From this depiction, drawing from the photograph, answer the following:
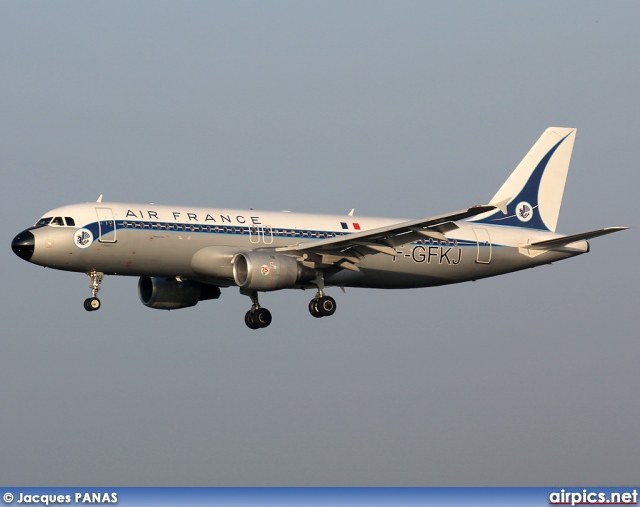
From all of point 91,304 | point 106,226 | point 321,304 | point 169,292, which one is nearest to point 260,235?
point 321,304

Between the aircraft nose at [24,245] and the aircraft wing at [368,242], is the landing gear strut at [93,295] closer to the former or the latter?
the aircraft nose at [24,245]

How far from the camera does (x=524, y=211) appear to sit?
7781 cm

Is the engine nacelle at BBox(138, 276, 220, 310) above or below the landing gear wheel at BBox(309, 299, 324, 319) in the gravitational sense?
above

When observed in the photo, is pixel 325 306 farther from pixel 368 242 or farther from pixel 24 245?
Answer: pixel 24 245

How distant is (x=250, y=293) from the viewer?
7244cm

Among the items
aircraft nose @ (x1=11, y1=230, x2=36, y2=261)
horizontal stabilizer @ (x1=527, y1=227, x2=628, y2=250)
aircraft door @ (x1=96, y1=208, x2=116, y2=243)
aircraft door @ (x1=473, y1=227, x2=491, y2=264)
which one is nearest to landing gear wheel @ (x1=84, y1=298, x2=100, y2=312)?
aircraft door @ (x1=96, y1=208, x2=116, y2=243)

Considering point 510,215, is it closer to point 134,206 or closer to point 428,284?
point 428,284

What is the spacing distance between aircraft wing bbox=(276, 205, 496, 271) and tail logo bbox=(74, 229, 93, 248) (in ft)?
27.2

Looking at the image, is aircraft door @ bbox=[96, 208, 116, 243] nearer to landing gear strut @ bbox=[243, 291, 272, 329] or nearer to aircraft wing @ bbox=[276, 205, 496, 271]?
aircraft wing @ bbox=[276, 205, 496, 271]

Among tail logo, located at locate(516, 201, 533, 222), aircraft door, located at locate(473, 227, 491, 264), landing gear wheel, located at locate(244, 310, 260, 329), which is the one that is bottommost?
landing gear wheel, located at locate(244, 310, 260, 329)

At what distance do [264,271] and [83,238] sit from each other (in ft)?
25.3

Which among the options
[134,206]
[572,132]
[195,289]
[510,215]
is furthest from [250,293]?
[572,132]

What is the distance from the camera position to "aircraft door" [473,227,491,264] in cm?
7431

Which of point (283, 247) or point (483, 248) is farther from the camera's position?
point (483, 248)
